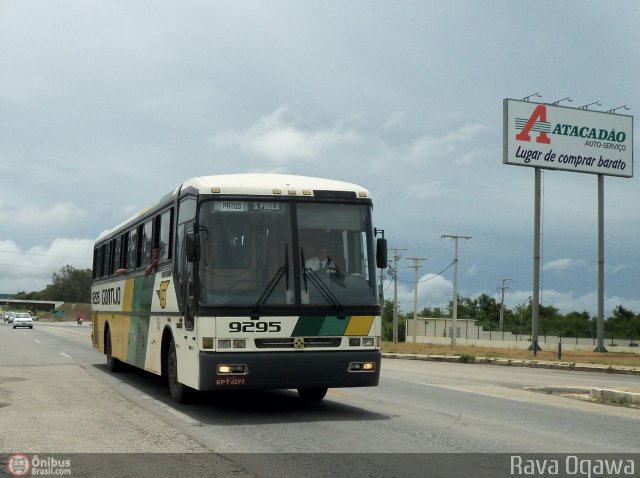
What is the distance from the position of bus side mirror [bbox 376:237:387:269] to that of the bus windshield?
0.12 metres

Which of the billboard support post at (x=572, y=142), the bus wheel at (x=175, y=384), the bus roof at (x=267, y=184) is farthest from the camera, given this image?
the billboard support post at (x=572, y=142)

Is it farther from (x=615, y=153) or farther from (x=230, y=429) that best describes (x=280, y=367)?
(x=615, y=153)

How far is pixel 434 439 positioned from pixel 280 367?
2.46 m

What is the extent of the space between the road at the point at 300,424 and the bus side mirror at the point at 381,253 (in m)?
2.15

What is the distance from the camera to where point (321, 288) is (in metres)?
11.9

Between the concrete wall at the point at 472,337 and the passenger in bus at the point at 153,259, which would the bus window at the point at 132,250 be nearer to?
the passenger in bus at the point at 153,259

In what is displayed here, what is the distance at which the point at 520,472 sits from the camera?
7938 mm

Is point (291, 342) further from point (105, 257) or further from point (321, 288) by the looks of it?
point (105, 257)

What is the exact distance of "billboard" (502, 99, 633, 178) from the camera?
5334cm

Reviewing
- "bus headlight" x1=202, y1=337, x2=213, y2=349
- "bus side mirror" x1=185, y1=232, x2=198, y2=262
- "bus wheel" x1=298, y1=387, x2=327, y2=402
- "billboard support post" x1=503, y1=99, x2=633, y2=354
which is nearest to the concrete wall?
"billboard support post" x1=503, y1=99, x2=633, y2=354

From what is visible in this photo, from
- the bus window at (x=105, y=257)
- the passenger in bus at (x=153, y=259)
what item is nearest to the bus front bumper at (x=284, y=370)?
the passenger in bus at (x=153, y=259)

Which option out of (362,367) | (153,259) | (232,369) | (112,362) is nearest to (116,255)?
(112,362)

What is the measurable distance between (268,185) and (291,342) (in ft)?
7.41

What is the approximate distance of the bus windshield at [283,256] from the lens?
11609mm
